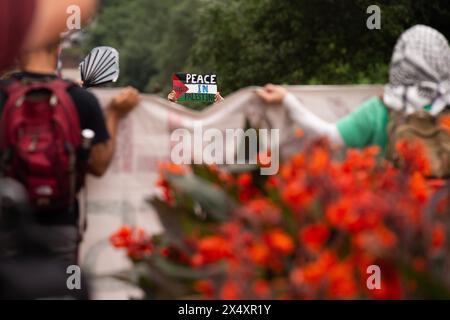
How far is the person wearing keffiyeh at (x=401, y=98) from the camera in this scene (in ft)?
19.2

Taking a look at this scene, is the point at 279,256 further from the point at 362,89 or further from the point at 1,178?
the point at 362,89

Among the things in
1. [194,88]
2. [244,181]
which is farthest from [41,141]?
[194,88]

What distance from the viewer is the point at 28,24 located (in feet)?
17.9

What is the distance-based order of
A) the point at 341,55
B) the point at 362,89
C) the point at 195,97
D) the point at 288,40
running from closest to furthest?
the point at 362,89 → the point at 195,97 → the point at 341,55 → the point at 288,40

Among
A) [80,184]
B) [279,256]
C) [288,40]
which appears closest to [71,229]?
[80,184]

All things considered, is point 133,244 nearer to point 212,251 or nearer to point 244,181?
point 244,181

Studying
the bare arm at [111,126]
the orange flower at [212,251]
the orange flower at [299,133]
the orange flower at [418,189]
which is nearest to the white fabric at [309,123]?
the orange flower at [299,133]

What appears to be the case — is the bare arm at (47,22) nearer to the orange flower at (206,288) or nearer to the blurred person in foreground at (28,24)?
the blurred person in foreground at (28,24)

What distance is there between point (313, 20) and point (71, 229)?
64.1 ft

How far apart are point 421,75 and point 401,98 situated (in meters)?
0.14

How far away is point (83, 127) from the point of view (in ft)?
18.1

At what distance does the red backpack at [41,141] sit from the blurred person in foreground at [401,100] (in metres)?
0.97

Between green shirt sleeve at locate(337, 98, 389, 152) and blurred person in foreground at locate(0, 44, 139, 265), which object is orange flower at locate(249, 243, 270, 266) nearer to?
blurred person in foreground at locate(0, 44, 139, 265)

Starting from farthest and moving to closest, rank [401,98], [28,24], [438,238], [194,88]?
[194,88], [401,98], [28,24], [438,238]
